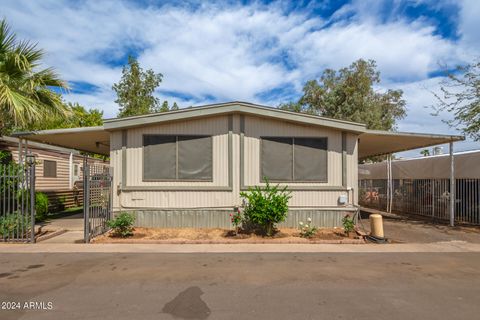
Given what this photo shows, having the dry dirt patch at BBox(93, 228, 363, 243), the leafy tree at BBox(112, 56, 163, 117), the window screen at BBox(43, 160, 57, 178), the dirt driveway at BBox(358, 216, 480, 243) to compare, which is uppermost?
the leafy tree at BBox(112, 56, 163, 117)

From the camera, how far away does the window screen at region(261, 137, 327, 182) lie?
11.2 meters

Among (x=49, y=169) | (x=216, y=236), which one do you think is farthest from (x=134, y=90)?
(x=216, y=236)

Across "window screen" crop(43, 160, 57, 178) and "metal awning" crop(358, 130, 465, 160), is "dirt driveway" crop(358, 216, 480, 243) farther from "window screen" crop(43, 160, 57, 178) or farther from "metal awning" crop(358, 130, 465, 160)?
"window screen" crop(43, 160, 57, 178)

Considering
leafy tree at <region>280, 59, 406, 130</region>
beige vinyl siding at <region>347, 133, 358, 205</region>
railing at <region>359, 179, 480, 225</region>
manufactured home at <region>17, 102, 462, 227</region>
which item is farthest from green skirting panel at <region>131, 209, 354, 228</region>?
leafy tree at <region>280, 59, 406, 130</region>

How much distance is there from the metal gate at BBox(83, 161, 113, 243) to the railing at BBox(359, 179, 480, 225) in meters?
12.6

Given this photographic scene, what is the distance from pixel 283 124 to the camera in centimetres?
1129

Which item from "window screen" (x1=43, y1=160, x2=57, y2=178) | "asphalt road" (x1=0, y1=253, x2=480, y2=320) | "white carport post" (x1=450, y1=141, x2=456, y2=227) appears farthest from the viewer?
"window screen" (x1=43, y1=160, x2=57, y2=178)

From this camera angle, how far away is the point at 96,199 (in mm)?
9938

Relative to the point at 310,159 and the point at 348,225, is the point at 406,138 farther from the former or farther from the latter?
the point at 348,225

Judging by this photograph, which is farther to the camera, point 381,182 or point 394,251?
point 381,182

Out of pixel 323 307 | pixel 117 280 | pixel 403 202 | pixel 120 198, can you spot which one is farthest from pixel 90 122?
pixel 323 307

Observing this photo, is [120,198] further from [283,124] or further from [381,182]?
[381,182]

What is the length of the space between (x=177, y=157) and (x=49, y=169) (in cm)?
854

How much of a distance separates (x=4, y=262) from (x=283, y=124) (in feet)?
26.6
